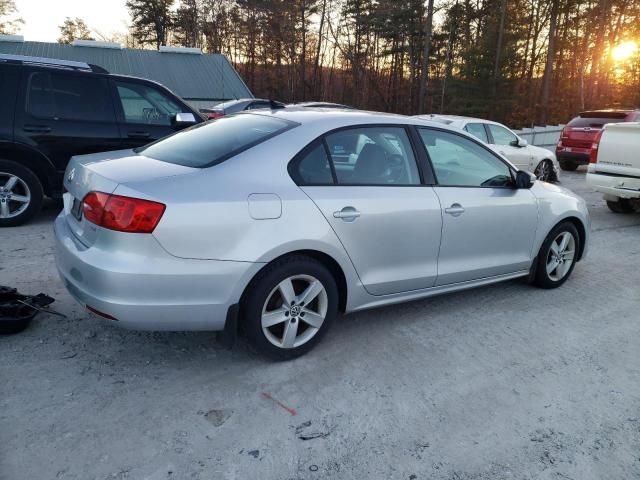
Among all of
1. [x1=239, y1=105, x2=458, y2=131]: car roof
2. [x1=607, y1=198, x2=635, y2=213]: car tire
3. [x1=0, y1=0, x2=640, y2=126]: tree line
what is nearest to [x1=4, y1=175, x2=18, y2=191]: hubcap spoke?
[x1=239, y1=105, x2=458, y2=131]: car roof

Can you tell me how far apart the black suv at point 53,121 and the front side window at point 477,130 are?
586 cm

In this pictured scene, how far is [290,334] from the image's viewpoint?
3229mm

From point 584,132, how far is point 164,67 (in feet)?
71.6

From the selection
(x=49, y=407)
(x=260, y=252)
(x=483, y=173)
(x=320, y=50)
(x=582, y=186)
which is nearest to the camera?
→ (x=49, y=407)

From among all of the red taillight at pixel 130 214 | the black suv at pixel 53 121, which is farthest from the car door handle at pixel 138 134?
the red taillight at pixel 130 214

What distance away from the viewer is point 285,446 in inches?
98.9

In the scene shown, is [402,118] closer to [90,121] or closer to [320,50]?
[90,121]

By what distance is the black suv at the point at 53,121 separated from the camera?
5.80m

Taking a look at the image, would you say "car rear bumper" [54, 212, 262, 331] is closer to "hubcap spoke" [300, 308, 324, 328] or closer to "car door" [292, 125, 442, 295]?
"hubcap spoke" [300, 308, 324, 328]

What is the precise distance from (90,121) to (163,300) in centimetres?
442

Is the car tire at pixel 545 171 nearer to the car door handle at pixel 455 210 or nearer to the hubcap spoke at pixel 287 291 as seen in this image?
the car door handle at pixel 455 210

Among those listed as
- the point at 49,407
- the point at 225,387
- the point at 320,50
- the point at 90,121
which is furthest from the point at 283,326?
the point at 320,50

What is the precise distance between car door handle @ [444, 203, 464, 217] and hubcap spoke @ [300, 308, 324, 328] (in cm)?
128

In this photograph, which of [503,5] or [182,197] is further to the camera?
[503,5]
